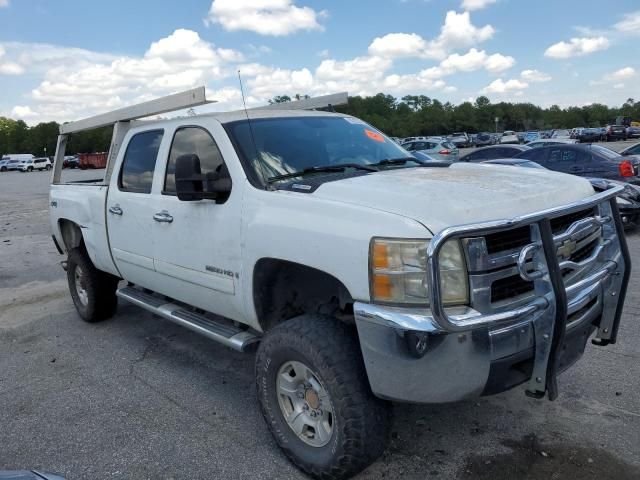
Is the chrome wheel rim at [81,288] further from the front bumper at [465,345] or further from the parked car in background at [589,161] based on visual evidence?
the parked car in background at [589,161]

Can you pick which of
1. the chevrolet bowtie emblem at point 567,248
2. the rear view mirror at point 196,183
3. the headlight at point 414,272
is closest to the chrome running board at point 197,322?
the rear view mirror at point 196,183

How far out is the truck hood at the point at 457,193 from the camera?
261cm

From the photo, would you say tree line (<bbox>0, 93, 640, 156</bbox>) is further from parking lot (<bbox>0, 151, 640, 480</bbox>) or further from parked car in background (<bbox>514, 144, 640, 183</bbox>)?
parking lot (<bbox>0, 151, 640, 480</bbox>)

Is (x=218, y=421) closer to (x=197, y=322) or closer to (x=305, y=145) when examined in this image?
(x=197, y=322)

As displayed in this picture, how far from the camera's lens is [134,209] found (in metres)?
4.50

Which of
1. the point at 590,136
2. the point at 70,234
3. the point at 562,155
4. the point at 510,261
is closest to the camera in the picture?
the point at 510,261

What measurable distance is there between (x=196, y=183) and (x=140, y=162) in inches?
54.1

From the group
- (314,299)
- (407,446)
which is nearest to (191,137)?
(314,299)

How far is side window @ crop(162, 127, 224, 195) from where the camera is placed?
150 inches

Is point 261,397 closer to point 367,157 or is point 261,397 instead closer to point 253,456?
point 253,456

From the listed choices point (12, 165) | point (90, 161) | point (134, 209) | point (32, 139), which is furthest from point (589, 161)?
point (32, 139)

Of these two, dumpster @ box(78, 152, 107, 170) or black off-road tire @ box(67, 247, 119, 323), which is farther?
dumpster @ box(78, 152, 107, 170)

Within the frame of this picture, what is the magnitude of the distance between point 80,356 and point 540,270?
13.2 feet

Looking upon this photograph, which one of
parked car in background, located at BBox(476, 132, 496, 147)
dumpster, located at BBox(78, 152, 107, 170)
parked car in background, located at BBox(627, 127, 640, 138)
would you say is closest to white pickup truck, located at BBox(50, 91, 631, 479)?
parked car in background, located at BBox(627, 127, 640, 138)
